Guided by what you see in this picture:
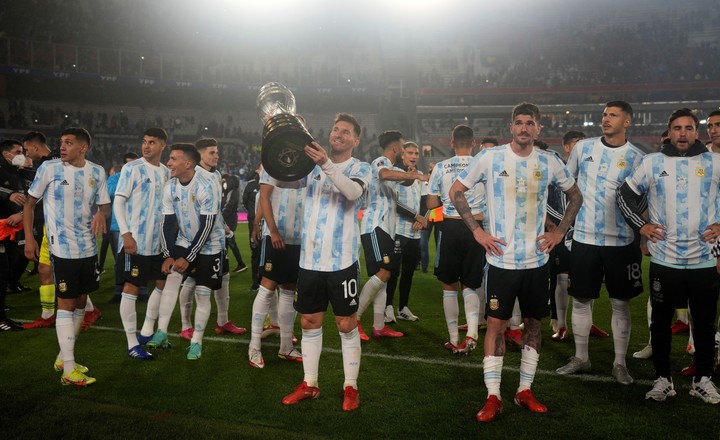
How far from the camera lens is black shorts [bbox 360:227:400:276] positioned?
620cm

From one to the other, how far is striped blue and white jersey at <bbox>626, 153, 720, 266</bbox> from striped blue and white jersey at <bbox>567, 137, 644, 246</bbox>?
0.42 m

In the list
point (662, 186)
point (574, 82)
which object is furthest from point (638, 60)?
point (662, 186)

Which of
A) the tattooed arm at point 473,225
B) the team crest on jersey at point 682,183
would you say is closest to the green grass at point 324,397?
the tattooed arm at point 473,225

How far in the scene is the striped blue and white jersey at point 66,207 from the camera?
5.07 meters

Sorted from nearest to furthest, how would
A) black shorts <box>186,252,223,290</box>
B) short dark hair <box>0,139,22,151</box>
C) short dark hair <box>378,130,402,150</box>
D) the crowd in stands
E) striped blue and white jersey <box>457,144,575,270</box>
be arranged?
striped blue and white jersey <box>457,144,575,270</box> → black shorts <box>186,252,223,290</box> → short dark hair <box>378,130,402,150</box> → short dark hair <box>0,139,22,151</box> → the crowd in stands

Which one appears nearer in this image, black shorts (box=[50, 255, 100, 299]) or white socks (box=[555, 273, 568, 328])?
black shorts (box=[50, 255, 100, 299])

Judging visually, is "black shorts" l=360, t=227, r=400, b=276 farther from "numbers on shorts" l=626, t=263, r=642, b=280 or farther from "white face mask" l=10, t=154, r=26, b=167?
"white face mask" l=10, t=154, r=26, b=167

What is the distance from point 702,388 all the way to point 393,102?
123ft

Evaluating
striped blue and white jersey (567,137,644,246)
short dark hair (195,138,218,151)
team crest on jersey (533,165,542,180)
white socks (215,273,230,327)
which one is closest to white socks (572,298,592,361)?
striped blue and white jersey (567,137,644,246)

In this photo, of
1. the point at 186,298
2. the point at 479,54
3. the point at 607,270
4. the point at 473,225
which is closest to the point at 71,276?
the point at 186,298

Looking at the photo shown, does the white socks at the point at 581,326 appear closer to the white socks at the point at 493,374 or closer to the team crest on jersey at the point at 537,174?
the white socks at the point at 493,374

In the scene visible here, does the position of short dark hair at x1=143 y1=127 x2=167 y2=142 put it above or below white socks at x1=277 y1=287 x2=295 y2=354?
above

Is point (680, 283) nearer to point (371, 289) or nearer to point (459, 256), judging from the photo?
point (459, 256)

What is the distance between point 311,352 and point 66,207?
257 centimetres
